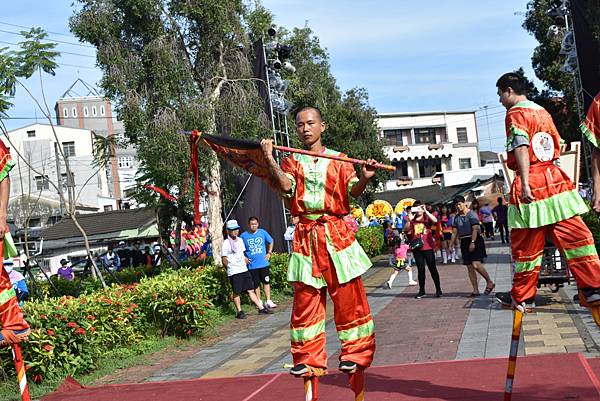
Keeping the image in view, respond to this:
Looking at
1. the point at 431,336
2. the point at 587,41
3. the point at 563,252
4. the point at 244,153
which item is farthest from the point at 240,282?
the point at 587,41

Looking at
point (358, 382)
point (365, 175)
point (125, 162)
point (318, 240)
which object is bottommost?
point (358, 382)

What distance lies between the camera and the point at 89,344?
871 centimetres

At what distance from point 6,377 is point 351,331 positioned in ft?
14.8

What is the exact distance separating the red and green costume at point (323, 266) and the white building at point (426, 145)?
61111 millimetres

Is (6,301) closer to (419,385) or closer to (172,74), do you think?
(419,385)

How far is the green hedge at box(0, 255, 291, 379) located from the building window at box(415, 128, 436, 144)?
58099 mm

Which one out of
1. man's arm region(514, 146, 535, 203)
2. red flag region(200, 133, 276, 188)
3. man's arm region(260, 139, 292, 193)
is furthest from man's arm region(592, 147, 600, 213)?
red flag region(200, 133, 276, 188)

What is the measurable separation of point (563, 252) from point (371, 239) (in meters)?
21.5

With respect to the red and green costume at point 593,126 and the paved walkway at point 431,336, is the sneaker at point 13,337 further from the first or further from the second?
the red and green costume at point 593,126

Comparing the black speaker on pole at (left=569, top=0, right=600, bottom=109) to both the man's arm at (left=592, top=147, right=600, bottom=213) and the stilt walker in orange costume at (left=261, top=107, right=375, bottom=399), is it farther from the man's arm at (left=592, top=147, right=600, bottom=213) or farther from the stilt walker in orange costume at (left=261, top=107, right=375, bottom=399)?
the stilt walker in orange costume at (left=261, top=107, right=375, bottom=399)

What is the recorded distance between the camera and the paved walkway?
762 cm

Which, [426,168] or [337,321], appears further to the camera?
[426,168]

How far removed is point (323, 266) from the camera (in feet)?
16.6

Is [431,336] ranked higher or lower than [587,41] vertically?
lower
